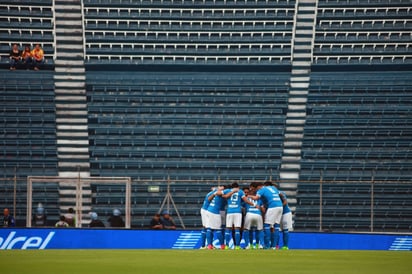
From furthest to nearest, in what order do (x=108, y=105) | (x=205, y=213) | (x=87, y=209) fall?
(x=108, y=105), (x=87, y=209), (x=205, y=213)

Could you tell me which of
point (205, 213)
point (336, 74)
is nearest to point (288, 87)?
point (336, 74)

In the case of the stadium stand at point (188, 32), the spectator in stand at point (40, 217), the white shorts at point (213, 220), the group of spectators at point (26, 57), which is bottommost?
the spectator in stand at point (40, 217)

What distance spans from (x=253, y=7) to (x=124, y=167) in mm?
8642

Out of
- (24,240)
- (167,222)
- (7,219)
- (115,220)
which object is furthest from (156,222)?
(24,240)

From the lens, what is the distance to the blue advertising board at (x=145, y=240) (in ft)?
99.1

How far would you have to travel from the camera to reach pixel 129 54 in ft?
136

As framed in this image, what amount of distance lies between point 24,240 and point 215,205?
550 cm

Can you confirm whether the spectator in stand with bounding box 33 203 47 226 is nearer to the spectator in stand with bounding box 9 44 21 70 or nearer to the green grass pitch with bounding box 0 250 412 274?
the spectator in stand with bounding box 9 44 21 70

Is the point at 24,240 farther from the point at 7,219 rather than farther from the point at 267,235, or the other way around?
the point at 267,235

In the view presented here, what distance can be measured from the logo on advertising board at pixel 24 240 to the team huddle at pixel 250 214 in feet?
14.7

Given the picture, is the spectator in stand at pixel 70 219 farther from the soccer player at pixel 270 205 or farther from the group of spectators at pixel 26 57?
the group of spectators at pixel 26 57

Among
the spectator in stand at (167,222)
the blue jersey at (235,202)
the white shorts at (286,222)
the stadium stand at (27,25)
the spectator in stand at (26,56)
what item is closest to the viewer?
the blue jersey at (235,202)

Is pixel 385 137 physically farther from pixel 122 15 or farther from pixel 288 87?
pixel 122 15

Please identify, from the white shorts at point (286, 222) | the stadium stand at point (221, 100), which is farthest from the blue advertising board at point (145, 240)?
the stadium stand at point (221, 100)
